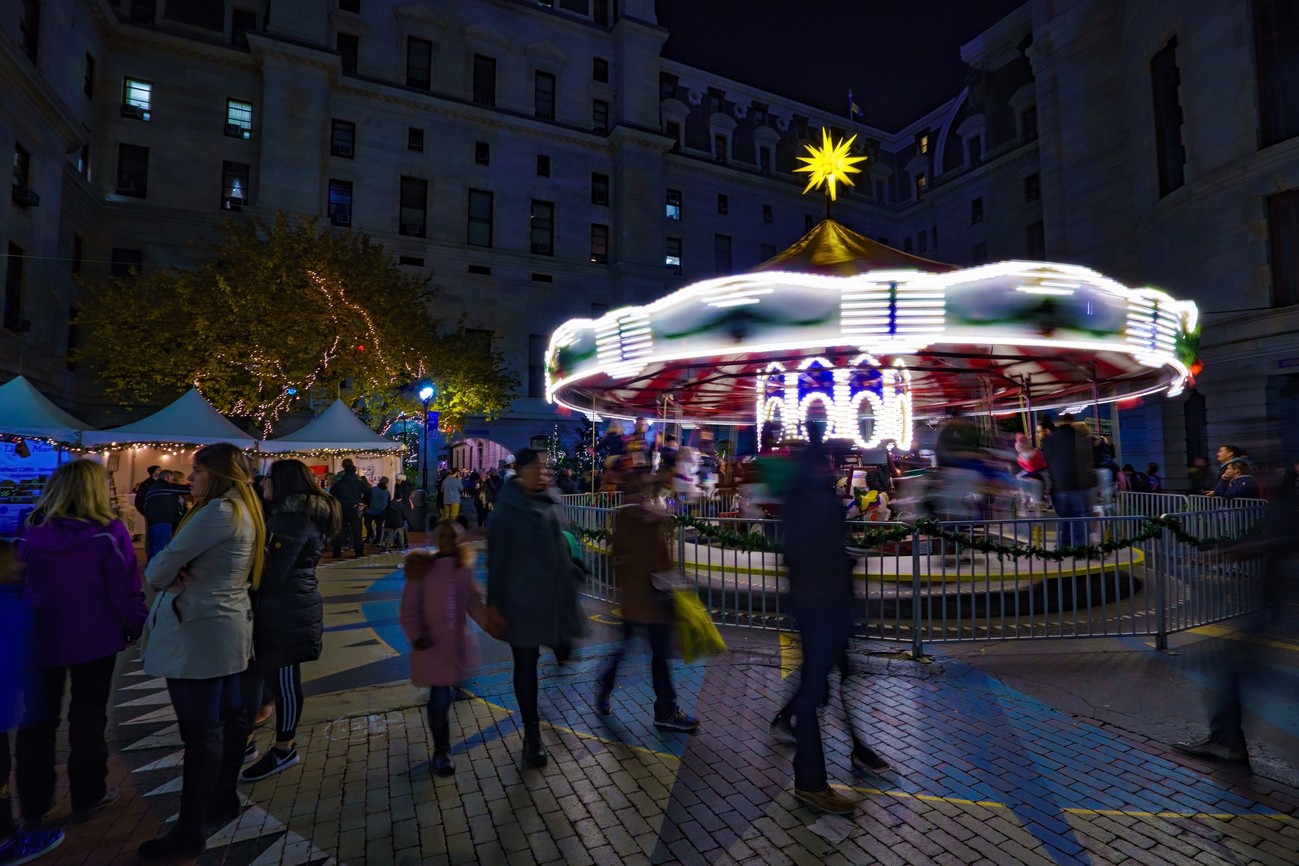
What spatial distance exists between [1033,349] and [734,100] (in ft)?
113

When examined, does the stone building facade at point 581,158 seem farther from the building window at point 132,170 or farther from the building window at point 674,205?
the building window at point 674,205

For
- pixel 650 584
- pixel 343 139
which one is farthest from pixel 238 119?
pixel 650 584

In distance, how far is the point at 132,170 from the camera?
24531 mm

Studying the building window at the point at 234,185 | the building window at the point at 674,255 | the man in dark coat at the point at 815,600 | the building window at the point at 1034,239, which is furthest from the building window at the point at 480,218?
the man in dark coat at the point at 815,600

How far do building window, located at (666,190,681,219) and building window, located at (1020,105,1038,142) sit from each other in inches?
707

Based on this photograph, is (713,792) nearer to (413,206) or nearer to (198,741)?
(198,741)

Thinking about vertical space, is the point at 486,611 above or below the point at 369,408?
below

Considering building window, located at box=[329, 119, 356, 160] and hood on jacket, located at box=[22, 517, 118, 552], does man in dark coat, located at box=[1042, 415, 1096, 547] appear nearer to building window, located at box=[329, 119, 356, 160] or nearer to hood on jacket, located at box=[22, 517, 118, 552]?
hood on jacket, located at box=[22, 517, 118, 552]

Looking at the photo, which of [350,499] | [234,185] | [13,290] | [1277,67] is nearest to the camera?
[350,499]

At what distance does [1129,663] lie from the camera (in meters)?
5.60

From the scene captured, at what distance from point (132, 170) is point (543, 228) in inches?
648

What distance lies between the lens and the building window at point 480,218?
31.0m

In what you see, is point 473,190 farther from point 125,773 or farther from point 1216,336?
point 125,773

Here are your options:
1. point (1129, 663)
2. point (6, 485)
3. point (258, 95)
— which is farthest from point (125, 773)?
point (258, 95)
